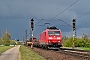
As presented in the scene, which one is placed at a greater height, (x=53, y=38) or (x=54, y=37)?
(x=54, y=37)

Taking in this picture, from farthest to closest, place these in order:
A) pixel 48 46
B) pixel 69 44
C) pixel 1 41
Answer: pixel 1 41 → pixel 69 44 → pixel 48 46

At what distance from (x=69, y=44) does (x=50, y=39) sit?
165 feet

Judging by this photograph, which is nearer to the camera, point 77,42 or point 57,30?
point 57,30

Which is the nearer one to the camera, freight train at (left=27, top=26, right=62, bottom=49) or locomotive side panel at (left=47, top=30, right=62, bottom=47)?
freight train at (left=27, top=26, right=62, bottom=49)

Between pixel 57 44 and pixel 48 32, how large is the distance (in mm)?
2817

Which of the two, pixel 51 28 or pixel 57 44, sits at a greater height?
pixel 51 28

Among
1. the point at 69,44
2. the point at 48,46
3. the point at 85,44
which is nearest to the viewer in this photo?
the point at 48,46

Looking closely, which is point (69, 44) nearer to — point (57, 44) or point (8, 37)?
point (57, 44)

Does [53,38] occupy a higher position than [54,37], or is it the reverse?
[54,37]

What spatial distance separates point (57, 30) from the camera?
47.9 metres

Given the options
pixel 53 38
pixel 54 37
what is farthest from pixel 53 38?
pixel 54 37

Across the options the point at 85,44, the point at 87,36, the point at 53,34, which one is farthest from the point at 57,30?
the point at 87,36

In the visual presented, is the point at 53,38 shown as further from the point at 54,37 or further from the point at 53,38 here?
the point at 54,37

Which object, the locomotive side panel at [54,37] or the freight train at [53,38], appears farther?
the locomotive side panel at [54,37]
